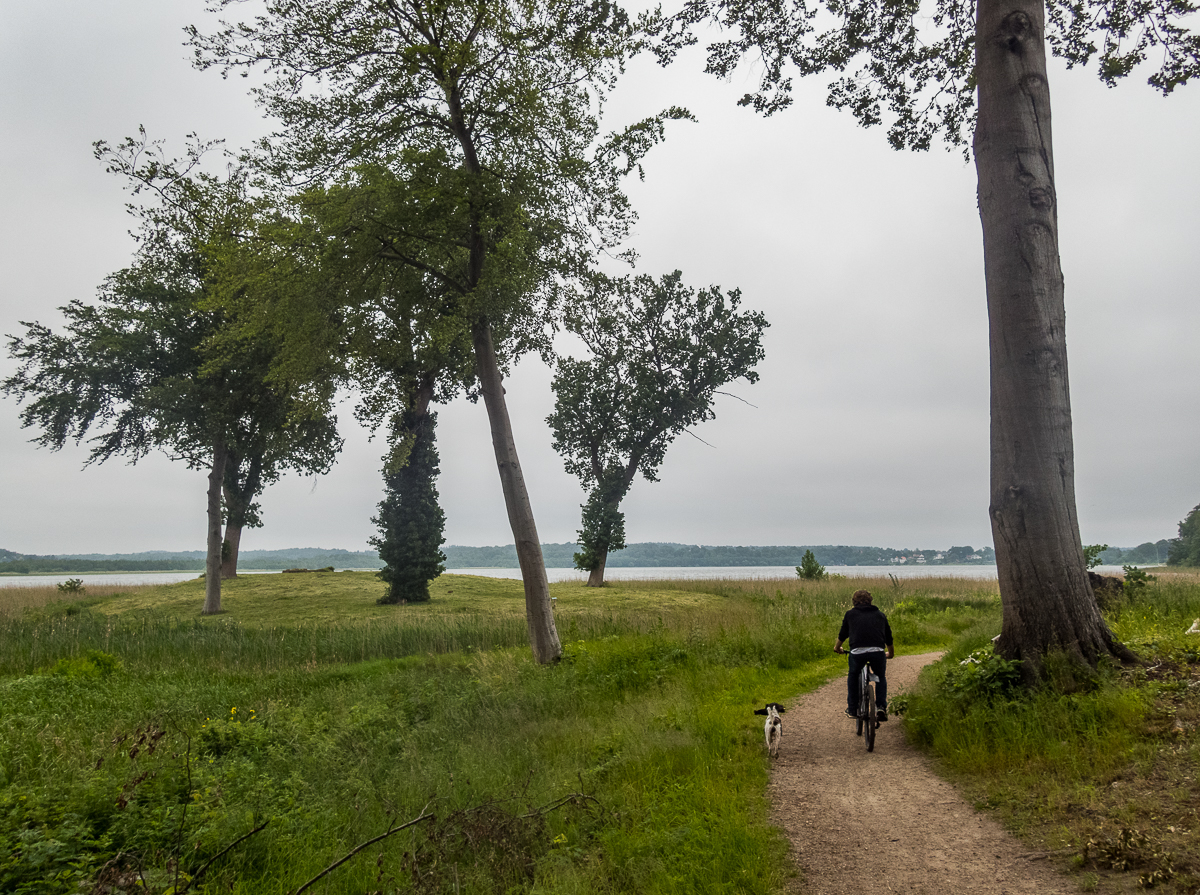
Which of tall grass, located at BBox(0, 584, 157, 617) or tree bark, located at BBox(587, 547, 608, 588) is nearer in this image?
tall grass, located at BBox(0, 584, 157, 617)

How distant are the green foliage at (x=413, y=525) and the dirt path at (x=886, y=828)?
73.4 feet

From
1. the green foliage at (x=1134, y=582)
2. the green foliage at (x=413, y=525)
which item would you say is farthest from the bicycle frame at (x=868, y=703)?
the green foliage at (x=413, y=525)

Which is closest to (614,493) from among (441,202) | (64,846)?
(441,202)

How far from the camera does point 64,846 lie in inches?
188

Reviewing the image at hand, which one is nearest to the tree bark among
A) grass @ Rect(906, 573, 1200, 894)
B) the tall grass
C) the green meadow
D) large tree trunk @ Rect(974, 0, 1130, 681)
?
the green meadow

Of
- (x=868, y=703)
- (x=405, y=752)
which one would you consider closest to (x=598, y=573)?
(x=405, y=752)

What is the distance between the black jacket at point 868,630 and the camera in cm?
751

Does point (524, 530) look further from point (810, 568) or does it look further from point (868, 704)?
point (810, 568)

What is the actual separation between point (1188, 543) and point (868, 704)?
8700 cm

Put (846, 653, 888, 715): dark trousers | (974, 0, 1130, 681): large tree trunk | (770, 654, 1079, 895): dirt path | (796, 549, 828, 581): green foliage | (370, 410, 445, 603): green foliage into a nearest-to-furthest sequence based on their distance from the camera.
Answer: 1. (770, 654, 1079, 895): dirt path
2. (974, 0, 1130, 681): large tree trunk
3. (846, 653, 888, 715): dark trousers
4. (370, 410, 445, 603): green foliage
5. (796, 549, 828, 581): green foliage

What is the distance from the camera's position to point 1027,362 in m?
7.48

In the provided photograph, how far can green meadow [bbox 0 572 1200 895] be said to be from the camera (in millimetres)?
4758

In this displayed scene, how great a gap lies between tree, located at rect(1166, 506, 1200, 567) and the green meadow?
69.9 meters

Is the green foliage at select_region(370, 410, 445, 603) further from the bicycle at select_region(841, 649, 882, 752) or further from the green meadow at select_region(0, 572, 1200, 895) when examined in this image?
the bicycle at select_region(841, 649, 882, 752)
